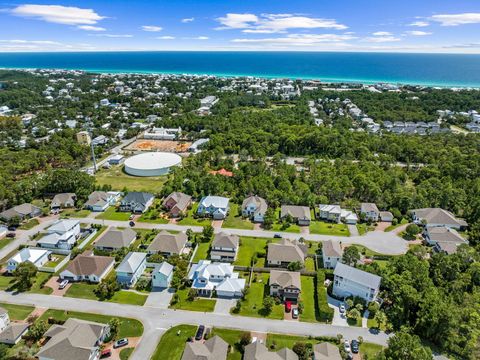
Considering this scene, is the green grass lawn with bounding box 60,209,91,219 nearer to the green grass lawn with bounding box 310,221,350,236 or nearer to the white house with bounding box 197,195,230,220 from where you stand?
the white house with bounding box 197,195,230,220

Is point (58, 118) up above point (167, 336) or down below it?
above

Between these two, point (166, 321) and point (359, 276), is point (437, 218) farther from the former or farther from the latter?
point (166, 321)

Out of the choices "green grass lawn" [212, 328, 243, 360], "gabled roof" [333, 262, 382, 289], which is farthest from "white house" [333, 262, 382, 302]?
"green grass lawn" [212, 328, 243, 360]

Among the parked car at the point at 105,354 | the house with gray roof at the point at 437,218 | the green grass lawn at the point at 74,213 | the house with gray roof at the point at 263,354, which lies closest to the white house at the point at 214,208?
the green grass lawn at the point at 74,213

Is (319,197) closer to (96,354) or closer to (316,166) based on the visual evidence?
(316,166)

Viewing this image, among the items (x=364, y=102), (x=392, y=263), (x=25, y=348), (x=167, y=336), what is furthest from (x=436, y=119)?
(x=25, y=348)

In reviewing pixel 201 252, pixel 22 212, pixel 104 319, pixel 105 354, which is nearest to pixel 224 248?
pixel 201 252

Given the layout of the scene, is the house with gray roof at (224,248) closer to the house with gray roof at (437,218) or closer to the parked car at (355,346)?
the parked car at (355,346)
